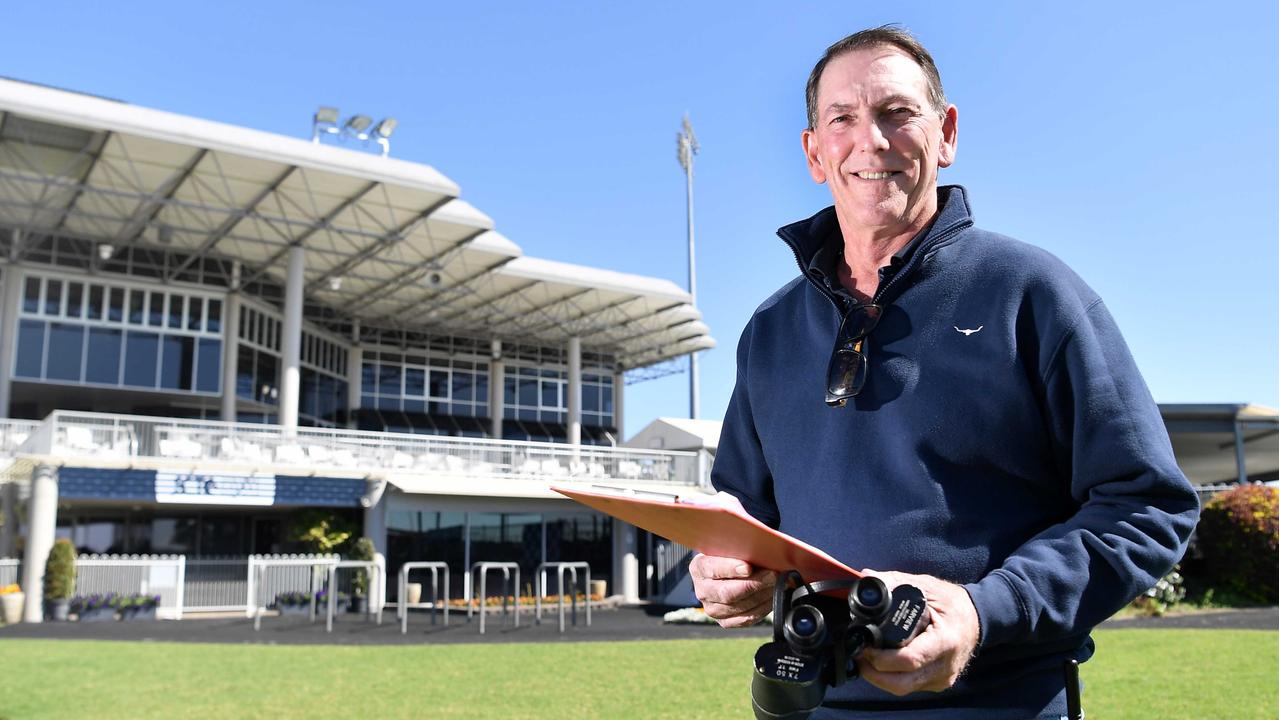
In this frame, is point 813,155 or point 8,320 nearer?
point 813,155

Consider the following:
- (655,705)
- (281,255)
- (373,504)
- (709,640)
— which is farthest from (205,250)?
(655,705)

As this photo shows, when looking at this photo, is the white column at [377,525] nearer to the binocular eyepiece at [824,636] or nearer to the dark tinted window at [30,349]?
the dark tinted window at [30,349]

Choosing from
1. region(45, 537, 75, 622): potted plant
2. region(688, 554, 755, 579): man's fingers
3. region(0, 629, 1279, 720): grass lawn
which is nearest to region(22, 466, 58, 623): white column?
region(45, 537, 75, 622): potted plant

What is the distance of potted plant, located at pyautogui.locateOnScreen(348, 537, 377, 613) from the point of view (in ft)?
80.7

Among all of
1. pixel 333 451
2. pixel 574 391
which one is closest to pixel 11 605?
pixel 333 451

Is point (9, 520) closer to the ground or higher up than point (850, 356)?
closer to the ground

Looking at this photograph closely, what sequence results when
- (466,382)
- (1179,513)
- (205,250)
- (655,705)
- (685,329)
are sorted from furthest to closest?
(466,382) → (685,329) → (205,250) → (655,705) → (1179,513)

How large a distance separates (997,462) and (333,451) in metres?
26.1

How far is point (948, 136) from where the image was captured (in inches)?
76.0

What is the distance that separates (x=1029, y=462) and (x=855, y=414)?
29 cm

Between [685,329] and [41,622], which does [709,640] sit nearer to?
[41,622]

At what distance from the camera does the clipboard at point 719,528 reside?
1.33 meters

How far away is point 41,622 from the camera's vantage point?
2078 centimetres

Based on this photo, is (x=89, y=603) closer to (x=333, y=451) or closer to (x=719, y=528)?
(x=333, y=451)
